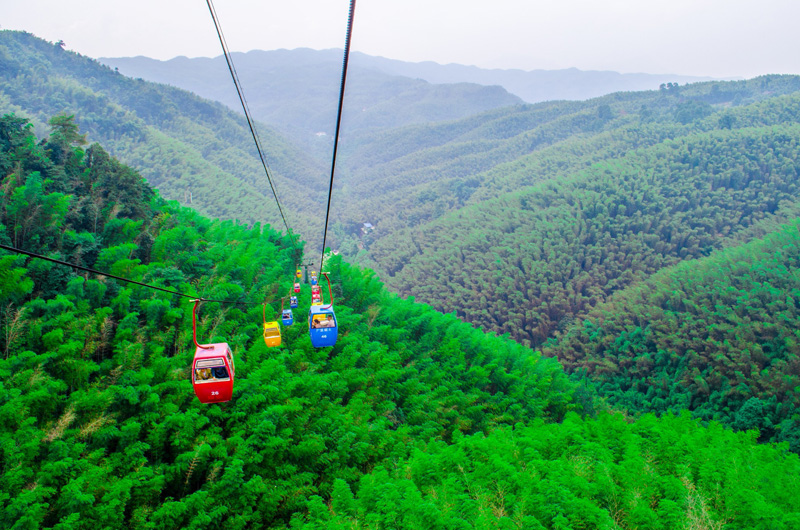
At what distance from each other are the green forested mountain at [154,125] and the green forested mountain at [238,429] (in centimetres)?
6887

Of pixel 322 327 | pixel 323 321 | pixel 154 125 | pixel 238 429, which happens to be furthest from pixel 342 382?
pixel 154 125

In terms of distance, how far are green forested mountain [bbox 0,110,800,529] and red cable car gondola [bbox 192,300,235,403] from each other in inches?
162

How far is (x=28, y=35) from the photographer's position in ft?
339

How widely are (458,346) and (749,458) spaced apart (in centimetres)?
1353

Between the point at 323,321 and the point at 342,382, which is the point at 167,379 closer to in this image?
the point at 323,321

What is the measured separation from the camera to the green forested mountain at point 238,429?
12641mm

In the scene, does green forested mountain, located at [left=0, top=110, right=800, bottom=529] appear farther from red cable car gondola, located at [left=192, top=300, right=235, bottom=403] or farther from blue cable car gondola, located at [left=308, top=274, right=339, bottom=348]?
red cable car gondola, located at [left=192, top=300, right=235, bottom=403]

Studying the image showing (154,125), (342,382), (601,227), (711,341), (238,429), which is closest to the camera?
(238,429)

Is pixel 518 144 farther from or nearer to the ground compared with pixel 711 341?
farther from the ground

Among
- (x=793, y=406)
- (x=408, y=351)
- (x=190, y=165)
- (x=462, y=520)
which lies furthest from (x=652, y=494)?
(x=190, y=165)

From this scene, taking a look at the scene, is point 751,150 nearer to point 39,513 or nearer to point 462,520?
point 462,520

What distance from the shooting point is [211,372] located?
33.9ft

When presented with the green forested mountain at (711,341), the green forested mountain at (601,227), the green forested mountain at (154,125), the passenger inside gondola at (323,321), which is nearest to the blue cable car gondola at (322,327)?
the passenger inside gondola at (323,321)

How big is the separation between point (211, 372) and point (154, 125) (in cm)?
12324
